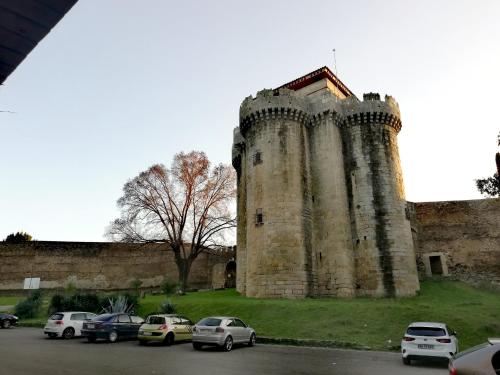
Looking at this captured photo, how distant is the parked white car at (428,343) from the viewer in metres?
11.4

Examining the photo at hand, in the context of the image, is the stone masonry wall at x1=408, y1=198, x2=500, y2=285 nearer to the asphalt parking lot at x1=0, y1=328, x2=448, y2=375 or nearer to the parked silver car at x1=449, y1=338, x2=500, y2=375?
the asphalt parking lot at x1=0, y1=328, x2=448, y2=375

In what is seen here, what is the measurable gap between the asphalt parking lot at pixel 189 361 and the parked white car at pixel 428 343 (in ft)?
1.33

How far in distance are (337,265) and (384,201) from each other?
6135 millimetres

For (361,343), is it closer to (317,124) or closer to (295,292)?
(295,292)

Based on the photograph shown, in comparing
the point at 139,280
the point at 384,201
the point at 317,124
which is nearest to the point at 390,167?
the point at 384,201

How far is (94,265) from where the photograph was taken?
45.2 meters

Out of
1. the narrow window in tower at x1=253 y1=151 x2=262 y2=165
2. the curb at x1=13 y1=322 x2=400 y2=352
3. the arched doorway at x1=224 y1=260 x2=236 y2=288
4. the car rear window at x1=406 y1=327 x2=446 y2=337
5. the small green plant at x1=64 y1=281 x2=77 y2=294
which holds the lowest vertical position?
the curb at x1=13 y1=322 x2=400 y2=352

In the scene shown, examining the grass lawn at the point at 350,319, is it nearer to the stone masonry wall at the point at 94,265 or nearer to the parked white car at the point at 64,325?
the parked white car at the point at 64,325

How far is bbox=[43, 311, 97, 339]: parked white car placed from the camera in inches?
700

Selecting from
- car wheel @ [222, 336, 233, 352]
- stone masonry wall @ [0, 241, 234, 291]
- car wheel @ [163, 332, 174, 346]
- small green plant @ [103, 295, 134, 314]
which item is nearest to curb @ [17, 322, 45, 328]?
small green plant @ [103, 295, 134, 314]

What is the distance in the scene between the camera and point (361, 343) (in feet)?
49.5

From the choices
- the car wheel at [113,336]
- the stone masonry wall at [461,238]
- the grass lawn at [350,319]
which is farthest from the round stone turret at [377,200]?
the car wheel at [113,336]

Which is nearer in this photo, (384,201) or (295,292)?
(295,292)

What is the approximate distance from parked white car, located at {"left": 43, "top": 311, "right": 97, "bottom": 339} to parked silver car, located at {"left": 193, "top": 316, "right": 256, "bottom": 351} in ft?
22.6
